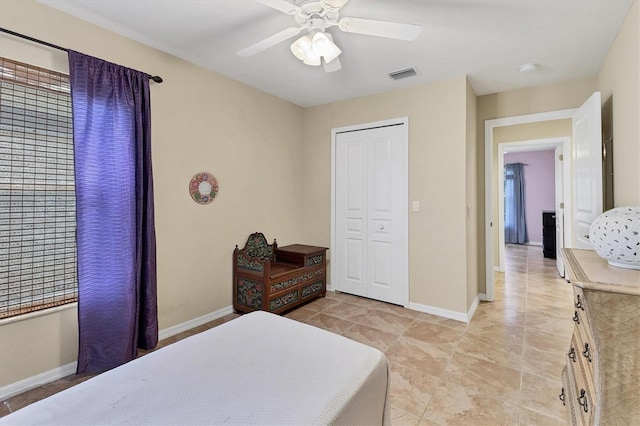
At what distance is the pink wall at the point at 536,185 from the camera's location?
7.58 metres

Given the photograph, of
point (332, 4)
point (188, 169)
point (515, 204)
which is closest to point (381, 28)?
point (332, 4)

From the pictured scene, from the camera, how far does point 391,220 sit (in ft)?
11.6

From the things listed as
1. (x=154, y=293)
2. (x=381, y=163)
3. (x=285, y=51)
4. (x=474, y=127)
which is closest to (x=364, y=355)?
(x=154, y=293)

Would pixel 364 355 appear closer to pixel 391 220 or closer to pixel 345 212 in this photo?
pixel 391 220

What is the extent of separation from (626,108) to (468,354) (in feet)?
6.77

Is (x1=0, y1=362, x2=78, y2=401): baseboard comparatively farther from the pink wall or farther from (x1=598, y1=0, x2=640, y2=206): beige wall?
the pink wall

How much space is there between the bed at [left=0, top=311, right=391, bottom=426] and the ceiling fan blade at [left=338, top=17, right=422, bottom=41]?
1.66 metres

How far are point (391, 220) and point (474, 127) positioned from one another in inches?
57.0

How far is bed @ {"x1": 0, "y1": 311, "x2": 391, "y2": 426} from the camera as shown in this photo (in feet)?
3.01

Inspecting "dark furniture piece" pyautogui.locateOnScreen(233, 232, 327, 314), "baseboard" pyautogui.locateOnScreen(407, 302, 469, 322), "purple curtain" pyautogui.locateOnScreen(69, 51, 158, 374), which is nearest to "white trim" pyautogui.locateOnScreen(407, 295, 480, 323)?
"baseboard" pyautogui.locateOnScreen(407, 302, 469, 322)

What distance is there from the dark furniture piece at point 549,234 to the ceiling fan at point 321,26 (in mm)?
6402

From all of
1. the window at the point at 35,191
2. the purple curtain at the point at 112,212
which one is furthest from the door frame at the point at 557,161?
the window at the point at 35,191

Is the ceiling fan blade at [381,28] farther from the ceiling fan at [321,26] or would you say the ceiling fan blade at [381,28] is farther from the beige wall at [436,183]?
the beige wall at [436,183]

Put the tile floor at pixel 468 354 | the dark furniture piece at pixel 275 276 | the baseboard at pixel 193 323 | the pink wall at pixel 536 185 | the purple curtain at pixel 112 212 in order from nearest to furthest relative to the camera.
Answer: the tile floor at pixel 468 354, the purple curtain at pixel 112 212, the baseboard at pixel 193 323, the dark furniture piece at pixel 275 276, the pink wall at pixel 536 185
